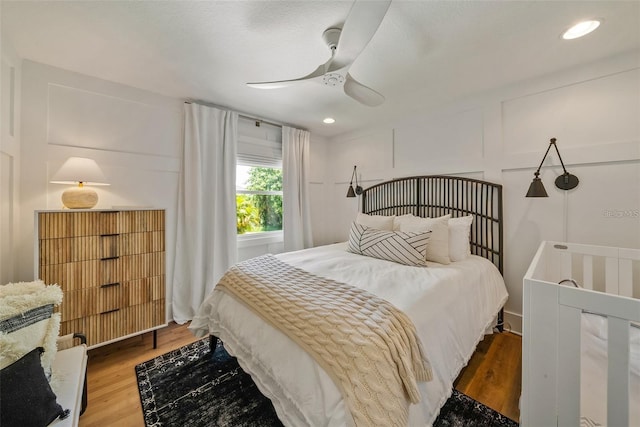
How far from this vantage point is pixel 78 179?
1.77 m

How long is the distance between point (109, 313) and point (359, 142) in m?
3.37

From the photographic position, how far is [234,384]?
162 centimetres

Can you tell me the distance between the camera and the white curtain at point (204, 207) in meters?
2.54

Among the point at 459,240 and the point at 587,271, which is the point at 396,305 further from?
the point at 587,271

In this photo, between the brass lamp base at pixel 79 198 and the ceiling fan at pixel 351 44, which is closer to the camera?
the ceiling fan at pixel 351 44

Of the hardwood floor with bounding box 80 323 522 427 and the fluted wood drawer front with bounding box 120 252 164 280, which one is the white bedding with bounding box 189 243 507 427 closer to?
the hardwood floor with bounding box 80 323 522 427

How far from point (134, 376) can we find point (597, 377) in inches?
103

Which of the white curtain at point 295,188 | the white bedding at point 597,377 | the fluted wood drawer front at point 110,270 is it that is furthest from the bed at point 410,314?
the white curtain at point 295,188

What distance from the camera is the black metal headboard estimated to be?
2.33 metres

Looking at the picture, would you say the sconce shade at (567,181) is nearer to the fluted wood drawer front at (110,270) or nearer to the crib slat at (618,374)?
the crib slat at (618,374)

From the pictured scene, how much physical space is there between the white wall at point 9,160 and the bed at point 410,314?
1.42m

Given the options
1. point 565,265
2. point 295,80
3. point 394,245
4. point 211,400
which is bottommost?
point 211,400

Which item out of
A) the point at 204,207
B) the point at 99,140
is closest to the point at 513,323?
the point at 204,207

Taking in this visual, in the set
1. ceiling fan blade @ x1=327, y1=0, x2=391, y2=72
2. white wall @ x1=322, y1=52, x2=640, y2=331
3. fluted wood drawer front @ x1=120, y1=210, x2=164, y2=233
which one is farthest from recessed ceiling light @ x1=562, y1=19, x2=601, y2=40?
fluted wood drawer front @ x1=120, y1=210, x2=164, y2=233
